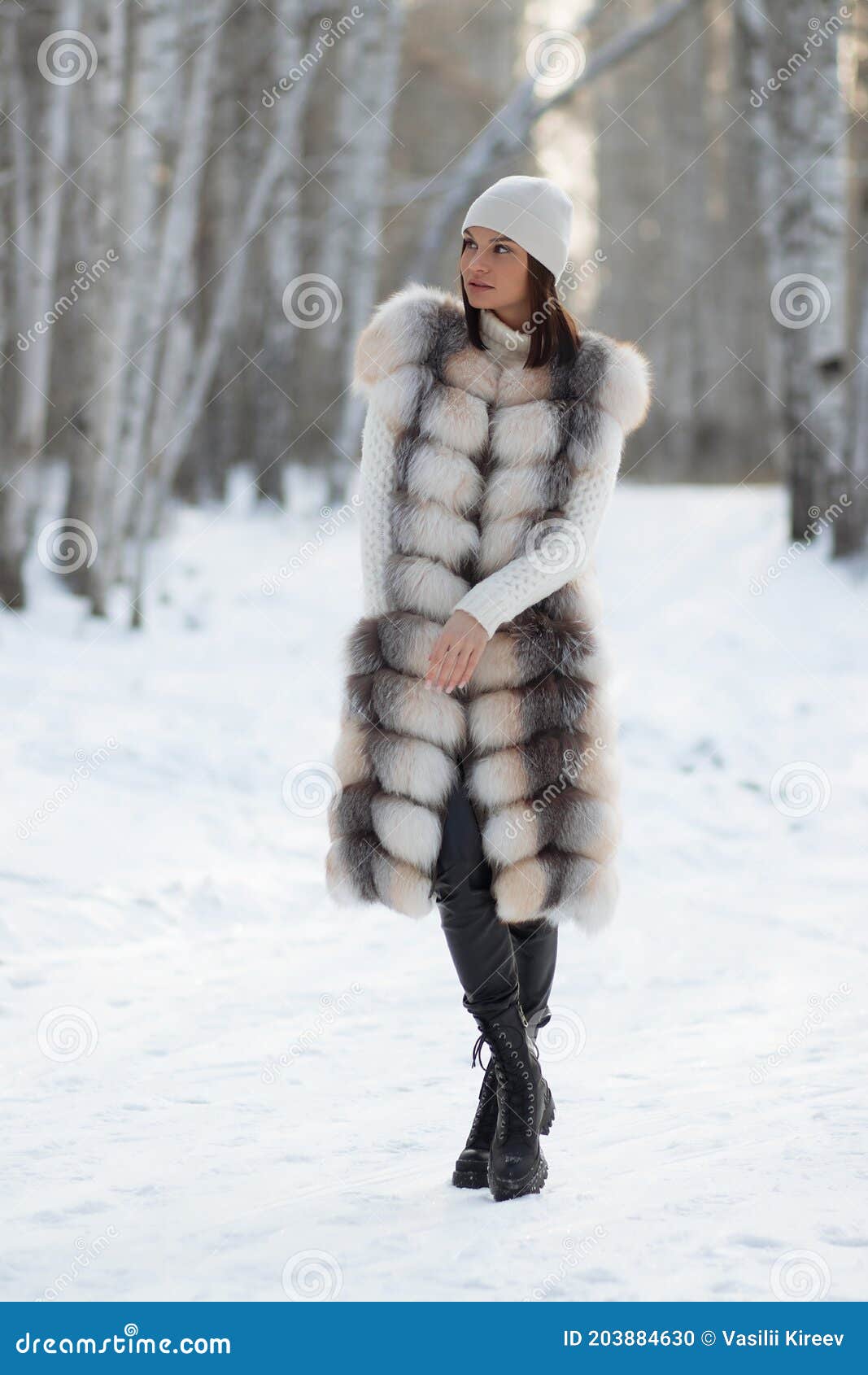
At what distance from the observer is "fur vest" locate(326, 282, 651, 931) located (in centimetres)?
289

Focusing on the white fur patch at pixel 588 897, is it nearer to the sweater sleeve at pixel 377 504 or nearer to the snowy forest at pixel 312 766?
the snowy forest at pixel 312 766

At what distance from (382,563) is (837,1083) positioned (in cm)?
168

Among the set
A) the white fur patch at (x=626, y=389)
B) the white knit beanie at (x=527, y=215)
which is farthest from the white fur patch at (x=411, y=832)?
the white knit beanie at (x=527, y=215)

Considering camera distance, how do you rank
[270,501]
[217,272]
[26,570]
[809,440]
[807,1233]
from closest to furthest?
1. [807,1233]
2. [26,570]
3. [809,440]
4. [217,272]
5. [270,501]

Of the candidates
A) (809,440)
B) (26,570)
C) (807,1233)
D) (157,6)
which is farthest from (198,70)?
(807,1233)

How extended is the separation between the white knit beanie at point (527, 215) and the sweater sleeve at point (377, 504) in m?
0.42

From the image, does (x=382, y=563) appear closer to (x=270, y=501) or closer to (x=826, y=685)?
(x=826, y=685)

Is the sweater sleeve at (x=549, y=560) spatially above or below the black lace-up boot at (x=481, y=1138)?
above

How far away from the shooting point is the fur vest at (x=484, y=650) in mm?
2891

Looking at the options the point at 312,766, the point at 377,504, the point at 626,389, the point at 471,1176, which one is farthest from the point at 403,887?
the point at 312,766

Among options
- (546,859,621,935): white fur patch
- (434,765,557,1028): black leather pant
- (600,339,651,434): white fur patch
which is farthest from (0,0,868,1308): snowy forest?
(600,339,651,434): white fur patch

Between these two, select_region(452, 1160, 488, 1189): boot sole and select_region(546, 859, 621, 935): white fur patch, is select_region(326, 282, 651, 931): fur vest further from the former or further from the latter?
select_region(452, 1160, 488, 1189): boot sole

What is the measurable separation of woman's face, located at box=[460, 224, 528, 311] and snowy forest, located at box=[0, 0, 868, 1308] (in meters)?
0.84
